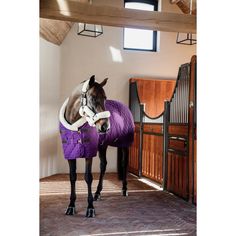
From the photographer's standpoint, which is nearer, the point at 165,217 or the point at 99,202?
the point at 165,217

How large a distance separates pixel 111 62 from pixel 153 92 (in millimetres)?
1021

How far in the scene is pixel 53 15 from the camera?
329cm

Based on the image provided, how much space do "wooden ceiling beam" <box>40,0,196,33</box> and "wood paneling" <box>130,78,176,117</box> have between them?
2836 millimetres

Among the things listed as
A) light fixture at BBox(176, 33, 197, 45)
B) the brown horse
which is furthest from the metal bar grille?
light fixture at BBox(176, 33, 197, 45)

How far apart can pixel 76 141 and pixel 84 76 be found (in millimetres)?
3373

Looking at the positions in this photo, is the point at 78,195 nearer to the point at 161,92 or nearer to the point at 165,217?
the point at 165,217

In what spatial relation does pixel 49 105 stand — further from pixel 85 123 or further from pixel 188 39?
pixel 85 123

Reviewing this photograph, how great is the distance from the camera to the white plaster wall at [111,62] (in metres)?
6.41

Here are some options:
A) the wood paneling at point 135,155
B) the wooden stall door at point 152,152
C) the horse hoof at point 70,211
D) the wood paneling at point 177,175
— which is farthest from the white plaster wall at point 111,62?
the horse hoof at point 70,211

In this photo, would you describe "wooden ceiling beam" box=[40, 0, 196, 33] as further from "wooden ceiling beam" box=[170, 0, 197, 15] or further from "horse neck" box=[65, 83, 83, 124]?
"wooden ceiling beam" box=[170, 0, 197, 15]

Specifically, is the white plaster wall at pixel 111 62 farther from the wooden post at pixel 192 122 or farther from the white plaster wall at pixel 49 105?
the wooden post at pixel 192 122

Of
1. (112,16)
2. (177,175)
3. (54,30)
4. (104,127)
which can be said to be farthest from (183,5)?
(104,127)

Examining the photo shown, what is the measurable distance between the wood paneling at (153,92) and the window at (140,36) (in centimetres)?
76
